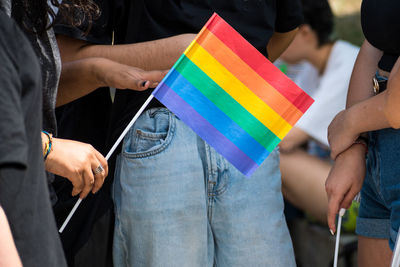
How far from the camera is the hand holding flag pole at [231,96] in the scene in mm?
1540

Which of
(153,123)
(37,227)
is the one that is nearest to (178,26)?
(153,123)

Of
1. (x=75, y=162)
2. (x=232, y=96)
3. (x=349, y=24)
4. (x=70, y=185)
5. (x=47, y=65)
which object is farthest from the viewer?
(x=349, y=24)

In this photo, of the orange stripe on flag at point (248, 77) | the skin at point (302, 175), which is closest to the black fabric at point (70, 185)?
the orange stripe on flag at point (248, 77)

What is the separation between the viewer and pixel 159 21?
1.67m

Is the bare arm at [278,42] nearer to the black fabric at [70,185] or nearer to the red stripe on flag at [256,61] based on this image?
the red stripe on flag at [256,61]

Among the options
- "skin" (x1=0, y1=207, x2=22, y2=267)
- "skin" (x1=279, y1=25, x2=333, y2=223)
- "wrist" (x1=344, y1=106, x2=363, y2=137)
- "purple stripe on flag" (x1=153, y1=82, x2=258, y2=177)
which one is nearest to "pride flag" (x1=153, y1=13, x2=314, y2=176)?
"purple stripe on flag" (x1=153, y1=82, x2=258, y2=177)

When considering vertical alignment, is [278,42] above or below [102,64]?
above

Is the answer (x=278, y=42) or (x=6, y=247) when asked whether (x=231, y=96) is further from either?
(x=6, y=247)

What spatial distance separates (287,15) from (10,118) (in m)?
1.14

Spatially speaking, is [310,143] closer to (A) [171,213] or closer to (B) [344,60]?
(B) [344,60]

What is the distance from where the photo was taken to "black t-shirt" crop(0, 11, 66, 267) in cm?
91

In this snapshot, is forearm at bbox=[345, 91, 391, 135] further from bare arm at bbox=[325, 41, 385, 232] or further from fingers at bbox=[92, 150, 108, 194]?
fingers at bbox=[92, 150, 108, 194]

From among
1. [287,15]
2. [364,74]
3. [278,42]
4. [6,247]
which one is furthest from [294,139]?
[6,247]

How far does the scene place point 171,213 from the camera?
1.54 metres
